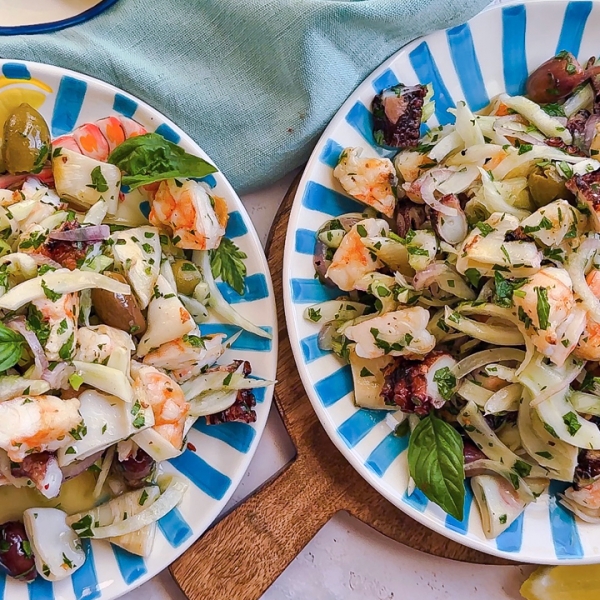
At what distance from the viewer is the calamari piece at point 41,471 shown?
1.39 metres

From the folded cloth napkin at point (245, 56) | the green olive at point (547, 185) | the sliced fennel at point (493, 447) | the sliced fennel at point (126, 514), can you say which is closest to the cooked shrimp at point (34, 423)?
the sliced fennel at point (126, 514)

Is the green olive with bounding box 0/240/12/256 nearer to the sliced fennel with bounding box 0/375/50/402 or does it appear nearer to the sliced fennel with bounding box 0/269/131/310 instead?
the sliced fennel with bounding box 0/269/131/310

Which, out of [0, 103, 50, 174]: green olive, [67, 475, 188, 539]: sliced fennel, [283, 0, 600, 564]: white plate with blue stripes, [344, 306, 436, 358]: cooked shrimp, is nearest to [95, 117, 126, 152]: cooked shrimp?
[0, 103, 50, 174]: green olive

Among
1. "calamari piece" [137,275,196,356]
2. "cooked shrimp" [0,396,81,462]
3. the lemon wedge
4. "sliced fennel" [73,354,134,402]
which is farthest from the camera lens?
the lemon wedge

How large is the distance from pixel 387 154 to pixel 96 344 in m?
0.86

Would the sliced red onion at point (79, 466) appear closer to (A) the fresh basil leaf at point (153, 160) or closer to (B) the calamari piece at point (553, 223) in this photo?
(A) the fresh basil leaf at point (153, 160)

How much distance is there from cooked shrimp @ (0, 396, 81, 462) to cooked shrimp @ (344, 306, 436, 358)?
2.14 feet

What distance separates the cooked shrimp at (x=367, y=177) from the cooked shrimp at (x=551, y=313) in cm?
40

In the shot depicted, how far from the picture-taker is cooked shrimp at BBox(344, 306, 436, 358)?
1.53 meters

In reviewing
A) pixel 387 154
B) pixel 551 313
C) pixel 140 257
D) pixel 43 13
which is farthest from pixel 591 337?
pixel 43 13

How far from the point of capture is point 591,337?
1493mm

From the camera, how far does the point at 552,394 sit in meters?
1.51

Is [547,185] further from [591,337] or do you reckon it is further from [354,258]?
[354,258]

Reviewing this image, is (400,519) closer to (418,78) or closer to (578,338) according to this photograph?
(578,338)
